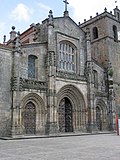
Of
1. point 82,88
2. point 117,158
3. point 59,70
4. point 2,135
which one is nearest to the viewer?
point 117,158

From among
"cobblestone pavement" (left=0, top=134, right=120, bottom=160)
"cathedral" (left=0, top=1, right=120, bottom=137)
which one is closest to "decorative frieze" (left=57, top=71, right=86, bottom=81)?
"cathedral" (left=0, top=1, right=120, bottom=137)

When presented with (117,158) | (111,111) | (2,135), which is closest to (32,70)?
(2,135)

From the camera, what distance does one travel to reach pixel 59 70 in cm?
2444

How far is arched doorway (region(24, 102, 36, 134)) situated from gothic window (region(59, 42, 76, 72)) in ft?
18.4

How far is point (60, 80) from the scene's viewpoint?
23984mm

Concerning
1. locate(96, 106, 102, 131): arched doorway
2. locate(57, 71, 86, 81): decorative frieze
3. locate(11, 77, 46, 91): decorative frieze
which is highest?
locate(57, 71, 86, 81): decorative frieze

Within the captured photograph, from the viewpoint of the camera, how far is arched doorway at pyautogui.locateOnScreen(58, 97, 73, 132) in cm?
2470

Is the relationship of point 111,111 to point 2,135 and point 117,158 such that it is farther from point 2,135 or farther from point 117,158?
point 117,158

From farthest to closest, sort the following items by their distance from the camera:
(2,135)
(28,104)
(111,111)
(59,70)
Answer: (111,111)
(59,70)
(28,104)
(2,135)

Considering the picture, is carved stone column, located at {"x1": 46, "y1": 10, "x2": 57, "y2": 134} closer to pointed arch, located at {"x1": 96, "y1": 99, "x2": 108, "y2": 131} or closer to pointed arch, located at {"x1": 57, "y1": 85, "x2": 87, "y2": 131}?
pointed arch, located at {"x1": 57, "y1": 85, "x2": 87, "y2": 131}

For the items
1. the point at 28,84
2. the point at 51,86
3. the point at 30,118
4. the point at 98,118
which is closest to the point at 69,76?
the point at 51,86

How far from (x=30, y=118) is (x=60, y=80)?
4948mm

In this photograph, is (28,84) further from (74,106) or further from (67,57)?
(74,106)

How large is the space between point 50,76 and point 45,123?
14.8 feet
